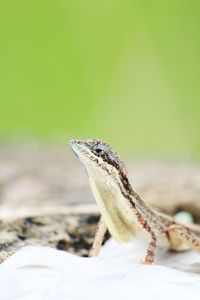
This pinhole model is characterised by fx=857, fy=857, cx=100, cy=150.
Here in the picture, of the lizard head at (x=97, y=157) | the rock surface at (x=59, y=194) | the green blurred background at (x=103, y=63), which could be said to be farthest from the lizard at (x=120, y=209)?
the green blurred background at (x=103, y=63)

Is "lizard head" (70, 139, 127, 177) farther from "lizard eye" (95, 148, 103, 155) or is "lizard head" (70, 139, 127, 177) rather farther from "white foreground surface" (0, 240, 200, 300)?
"white foreground surface" (0, 240, 200, 300)

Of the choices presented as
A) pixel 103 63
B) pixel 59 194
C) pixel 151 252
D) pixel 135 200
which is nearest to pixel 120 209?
pixel 135 200

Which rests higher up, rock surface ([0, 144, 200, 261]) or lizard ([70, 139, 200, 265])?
rock surface ([0, 144, 200, 261])

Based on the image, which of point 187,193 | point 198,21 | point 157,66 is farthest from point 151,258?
point 198,21

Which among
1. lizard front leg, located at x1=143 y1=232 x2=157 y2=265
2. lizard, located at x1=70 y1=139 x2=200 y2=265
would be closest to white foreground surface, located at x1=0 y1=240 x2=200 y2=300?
lizard front leg, located at x1=143 y1=232 x2=157 y2=265

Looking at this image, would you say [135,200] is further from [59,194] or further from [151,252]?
[59,194]

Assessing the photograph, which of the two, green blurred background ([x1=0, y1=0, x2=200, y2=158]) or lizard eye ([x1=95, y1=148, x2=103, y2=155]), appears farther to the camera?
green blurred background ([x1=0, y1=0, x2=200, y2=158])

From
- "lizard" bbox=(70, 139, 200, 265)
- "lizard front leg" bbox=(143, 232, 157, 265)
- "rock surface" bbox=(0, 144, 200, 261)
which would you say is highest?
"rock surface" bbox=(0, 144, 200, 261)
